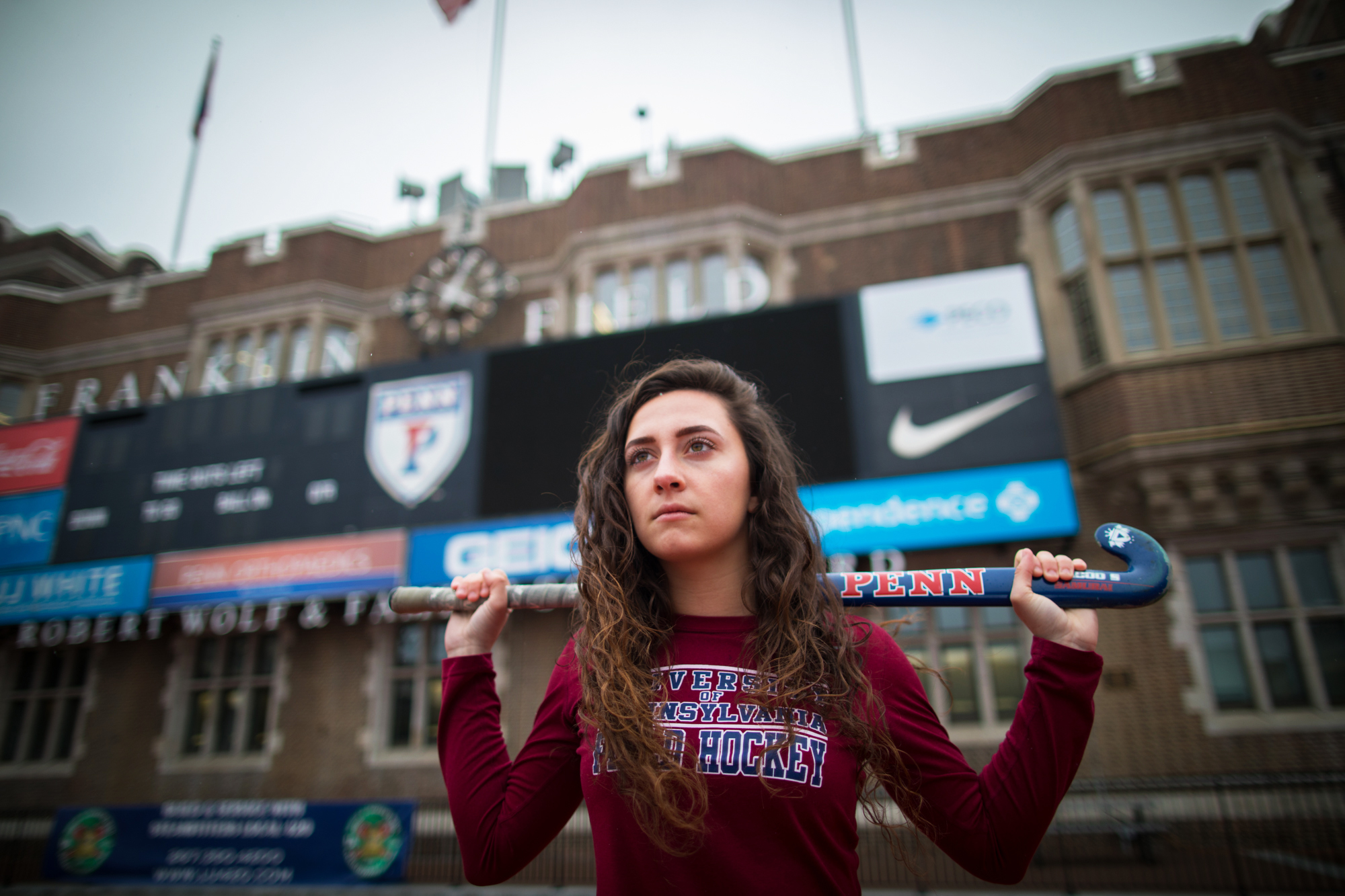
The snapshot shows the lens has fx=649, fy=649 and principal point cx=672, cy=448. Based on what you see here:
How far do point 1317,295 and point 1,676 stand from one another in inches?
753

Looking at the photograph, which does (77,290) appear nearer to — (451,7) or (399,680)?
(399,680)

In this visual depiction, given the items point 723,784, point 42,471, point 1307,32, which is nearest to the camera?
point 723,784

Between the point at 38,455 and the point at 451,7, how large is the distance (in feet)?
29.9

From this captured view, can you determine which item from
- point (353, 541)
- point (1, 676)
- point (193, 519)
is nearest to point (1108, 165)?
point (353, 541)

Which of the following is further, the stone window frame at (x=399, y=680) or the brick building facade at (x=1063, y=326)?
the stone window frame at (x=399, y=680)

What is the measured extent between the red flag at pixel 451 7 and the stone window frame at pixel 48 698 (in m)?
10.7

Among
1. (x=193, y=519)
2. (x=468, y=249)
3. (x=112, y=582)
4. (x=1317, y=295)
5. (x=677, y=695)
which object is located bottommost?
(x=677, y=695)

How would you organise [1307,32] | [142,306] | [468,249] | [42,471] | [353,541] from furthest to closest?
[142,306] → [468,249] → [42,471] → [353,541] → [1307,32]

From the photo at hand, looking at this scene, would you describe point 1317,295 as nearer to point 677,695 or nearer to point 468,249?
point 677,695

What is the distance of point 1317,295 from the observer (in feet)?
23.3

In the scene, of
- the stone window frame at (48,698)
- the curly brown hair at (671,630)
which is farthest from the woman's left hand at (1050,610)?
the stone window frame at (48,698)

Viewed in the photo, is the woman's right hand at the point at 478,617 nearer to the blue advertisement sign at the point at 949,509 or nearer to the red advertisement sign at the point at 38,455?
the blue advertisement sign at the point at 949,509

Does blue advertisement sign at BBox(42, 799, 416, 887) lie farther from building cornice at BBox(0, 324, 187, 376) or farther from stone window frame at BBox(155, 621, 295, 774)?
building cornice at BBox(0, 324, 187, 376)

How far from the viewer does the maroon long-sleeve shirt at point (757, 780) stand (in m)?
1.10
